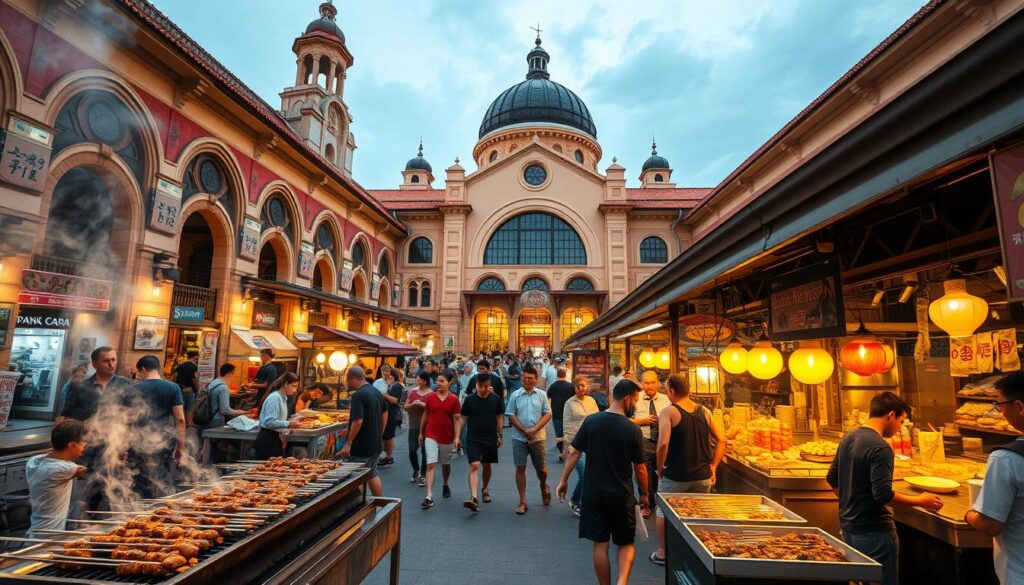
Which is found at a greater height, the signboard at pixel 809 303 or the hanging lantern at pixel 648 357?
the signboard at pixel 809 303

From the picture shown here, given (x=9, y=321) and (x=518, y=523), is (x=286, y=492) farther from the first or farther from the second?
(x=9, y=321)

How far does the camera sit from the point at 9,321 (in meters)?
8.12

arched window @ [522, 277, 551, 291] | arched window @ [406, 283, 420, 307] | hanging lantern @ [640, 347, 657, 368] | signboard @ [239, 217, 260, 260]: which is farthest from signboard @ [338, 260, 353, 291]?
hanging lantern @ [640, 347, 657, 368]

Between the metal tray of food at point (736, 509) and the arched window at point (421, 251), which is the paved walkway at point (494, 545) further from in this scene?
the arched window at point (421, 251)

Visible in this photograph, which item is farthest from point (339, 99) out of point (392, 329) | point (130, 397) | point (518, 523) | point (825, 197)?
point (825, 197)

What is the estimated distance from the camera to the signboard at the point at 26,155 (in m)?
8.11

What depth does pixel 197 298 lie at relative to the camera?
13359mm

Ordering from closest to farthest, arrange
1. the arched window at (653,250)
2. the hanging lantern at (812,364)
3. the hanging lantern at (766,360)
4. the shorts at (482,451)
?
the hanging lantern at (812,364) < the hanging lantern at (766,360) < the shorts at (482,451) < the arched window at (653,250)

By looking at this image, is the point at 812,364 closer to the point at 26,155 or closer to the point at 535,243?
the point at 26,155

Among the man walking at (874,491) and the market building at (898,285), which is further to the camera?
the man walking at (874,491)


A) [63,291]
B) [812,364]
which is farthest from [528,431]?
[63,291]

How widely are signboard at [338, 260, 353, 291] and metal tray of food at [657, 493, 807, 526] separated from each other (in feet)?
64.8

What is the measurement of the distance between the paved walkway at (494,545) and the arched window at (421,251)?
81.5ft

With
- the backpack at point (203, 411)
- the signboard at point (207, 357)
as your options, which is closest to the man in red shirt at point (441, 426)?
the backpack at point (203, 411)
